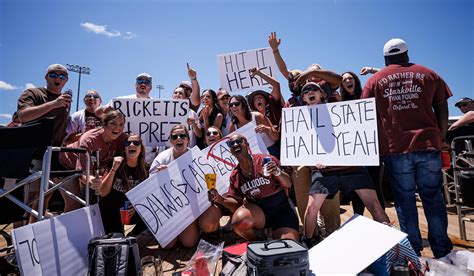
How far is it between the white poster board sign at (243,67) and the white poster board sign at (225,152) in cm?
160

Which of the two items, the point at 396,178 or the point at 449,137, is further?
the point at 449,137

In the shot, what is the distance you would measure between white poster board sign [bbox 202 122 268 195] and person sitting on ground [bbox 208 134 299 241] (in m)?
0.42

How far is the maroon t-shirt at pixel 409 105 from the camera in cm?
272

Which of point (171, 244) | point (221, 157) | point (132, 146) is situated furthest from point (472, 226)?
point (132, 146)

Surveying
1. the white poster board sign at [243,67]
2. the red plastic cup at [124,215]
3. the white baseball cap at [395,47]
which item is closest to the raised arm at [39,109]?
the red plastic cup at [124,215]

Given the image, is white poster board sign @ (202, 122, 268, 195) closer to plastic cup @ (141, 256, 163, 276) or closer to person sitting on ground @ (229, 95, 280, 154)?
person sitting on ground @ (229, 95, 280, 154)

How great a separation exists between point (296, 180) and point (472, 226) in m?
2.95

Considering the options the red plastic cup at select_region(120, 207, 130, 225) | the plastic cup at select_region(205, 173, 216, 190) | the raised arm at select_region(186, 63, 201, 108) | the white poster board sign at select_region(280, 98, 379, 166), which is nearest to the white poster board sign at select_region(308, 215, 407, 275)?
the white poster board sign at select_region(280, 98, 379, 166)

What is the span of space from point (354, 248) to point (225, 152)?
2.08 meters

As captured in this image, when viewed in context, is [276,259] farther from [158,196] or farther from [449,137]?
[449,137]

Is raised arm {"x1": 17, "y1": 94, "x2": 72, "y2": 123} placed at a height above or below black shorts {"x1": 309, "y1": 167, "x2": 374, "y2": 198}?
above

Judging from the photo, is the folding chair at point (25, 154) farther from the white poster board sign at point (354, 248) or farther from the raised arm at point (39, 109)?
the white poster board sign at point (354, 248)

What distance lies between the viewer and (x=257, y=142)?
3.84 metres

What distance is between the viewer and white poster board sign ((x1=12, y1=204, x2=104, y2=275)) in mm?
2113
